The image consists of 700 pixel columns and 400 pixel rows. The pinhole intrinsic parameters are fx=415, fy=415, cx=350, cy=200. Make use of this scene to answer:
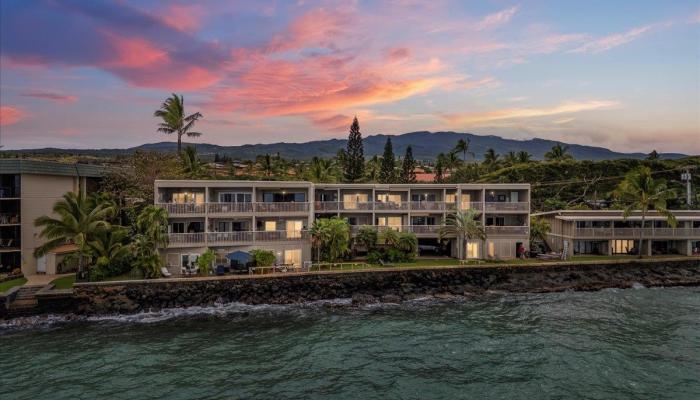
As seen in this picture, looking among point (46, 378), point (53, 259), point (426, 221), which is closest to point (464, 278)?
point (426, 221)

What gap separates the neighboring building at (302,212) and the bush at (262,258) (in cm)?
126

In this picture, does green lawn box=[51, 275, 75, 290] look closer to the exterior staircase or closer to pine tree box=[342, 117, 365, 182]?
the exterior staircase

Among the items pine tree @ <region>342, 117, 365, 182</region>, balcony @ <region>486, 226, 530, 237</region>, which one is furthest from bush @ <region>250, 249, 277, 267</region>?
pine tree @ <region>342, 117, 365, 182</region>

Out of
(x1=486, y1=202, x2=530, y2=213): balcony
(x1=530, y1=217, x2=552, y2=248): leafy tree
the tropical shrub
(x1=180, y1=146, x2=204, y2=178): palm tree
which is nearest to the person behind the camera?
the tropical shrub

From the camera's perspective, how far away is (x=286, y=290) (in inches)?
1358

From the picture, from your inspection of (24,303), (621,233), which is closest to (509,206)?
(621,233)

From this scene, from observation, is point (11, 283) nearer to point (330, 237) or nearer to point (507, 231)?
point (330, 237)

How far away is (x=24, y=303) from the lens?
1178 inches

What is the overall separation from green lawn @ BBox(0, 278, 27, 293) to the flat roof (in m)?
9.25

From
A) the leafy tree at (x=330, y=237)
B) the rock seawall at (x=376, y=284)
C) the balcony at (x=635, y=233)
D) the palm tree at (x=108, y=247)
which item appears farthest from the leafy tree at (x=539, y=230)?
the palm tree at (x=108, y=247)

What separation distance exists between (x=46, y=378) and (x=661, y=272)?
166 feet

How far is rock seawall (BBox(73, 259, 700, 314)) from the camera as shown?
31.9m

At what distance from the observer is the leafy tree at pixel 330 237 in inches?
1505

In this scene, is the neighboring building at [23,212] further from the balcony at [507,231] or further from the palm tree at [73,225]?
the balcony at [507,231]
